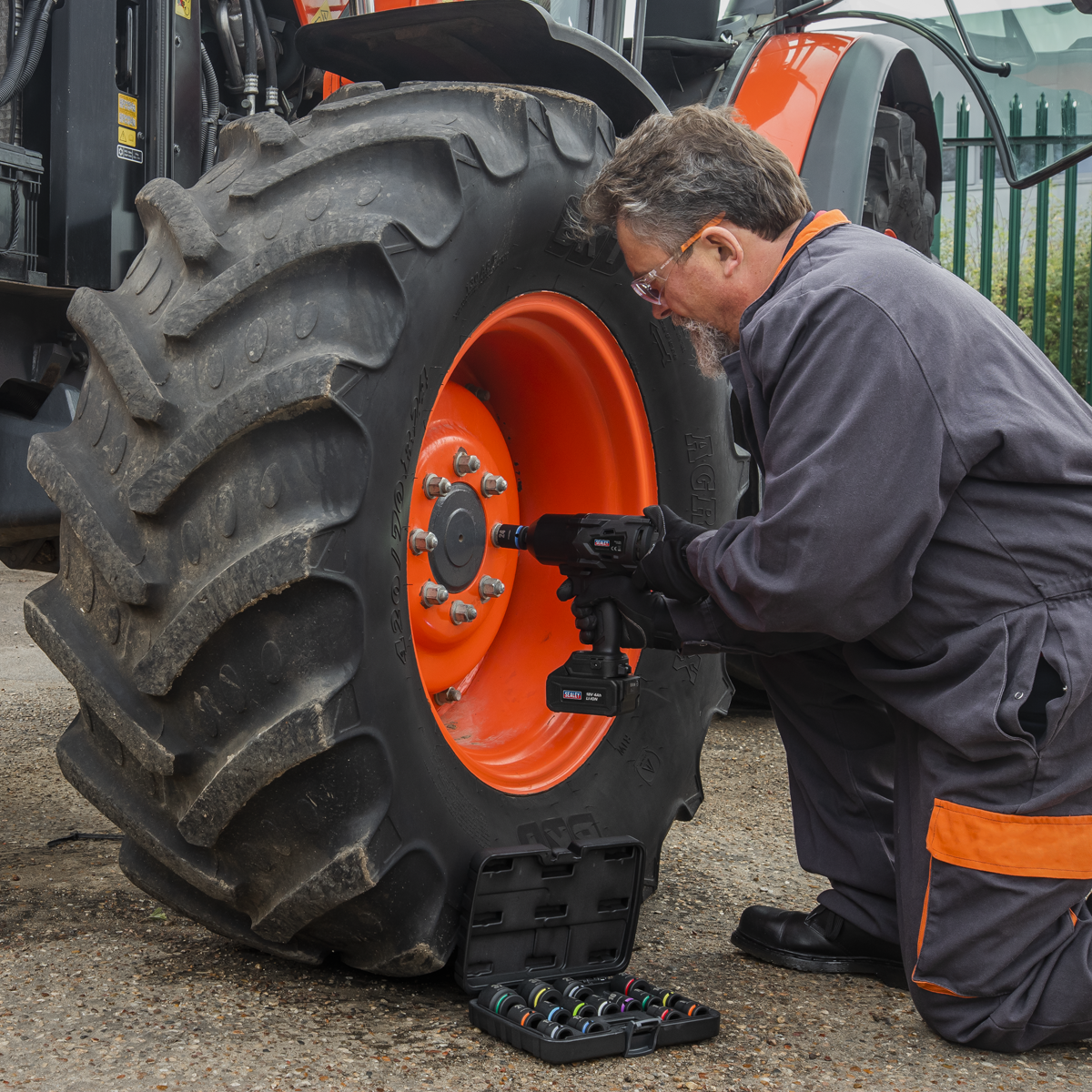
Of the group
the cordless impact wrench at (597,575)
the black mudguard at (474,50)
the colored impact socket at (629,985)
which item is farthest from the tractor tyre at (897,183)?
the colored impact socket at (629,985)

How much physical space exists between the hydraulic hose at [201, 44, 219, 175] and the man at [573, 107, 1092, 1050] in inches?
28.3

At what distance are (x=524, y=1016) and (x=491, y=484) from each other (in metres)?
0.85

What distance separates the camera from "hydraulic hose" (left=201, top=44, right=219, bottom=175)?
2156mm

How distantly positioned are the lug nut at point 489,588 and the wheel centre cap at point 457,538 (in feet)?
0.24

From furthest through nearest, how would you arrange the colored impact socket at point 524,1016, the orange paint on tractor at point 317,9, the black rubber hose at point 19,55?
the orange paint on tractor at point 317,9, the black rubber hose at point 19,55, the colored impact socket at point 524,1016

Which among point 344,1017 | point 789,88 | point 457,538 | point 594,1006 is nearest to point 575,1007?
point 594,1006

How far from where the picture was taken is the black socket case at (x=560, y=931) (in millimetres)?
1599

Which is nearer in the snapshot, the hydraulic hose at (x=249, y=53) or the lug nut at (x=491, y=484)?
the lug nut at (x=491, y=484)

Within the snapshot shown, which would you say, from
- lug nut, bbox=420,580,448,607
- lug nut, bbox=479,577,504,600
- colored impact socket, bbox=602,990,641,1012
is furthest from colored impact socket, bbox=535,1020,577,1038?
lug nut, bbox=479,577,504,600

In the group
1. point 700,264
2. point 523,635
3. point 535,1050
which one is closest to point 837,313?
point 700,264

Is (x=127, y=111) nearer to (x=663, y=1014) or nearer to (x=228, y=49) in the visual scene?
(x=228, y=49)

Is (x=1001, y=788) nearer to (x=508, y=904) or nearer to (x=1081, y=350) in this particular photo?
(x=508, y=904)

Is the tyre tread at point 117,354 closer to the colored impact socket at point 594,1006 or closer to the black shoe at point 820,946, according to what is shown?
the colored impact socket at point 594,1006

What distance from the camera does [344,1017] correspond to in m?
1.63
